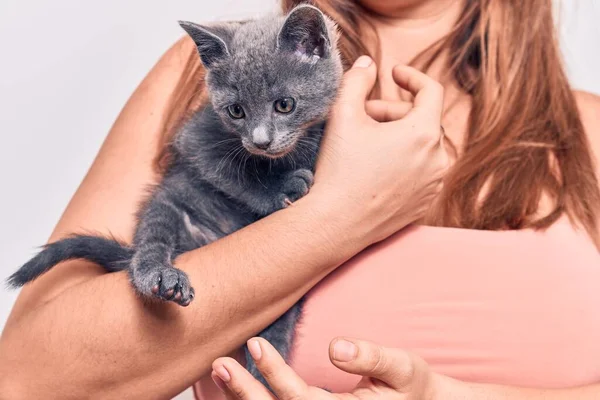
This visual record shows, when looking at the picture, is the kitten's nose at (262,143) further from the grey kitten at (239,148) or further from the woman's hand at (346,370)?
the woman's hand at (346,370)

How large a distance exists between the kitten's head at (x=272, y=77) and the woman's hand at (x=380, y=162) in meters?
0.06

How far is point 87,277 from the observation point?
4.99 feet

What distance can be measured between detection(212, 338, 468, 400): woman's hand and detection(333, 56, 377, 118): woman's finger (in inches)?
19.0

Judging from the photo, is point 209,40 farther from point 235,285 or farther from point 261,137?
point 235,285

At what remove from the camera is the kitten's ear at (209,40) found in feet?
4.66

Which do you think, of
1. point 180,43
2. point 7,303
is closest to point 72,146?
point 7,303

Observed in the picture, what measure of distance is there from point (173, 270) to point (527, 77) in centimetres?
92

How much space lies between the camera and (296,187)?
4.77ft

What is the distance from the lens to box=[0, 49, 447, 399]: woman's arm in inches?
53.4

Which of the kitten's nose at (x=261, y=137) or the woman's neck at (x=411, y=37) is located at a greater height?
the kitten's nose at (x=261, y=137)

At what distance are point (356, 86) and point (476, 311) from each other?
0.47 m

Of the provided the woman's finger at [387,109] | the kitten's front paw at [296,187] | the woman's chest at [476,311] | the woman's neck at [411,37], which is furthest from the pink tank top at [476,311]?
the woman's neck at [411,37]

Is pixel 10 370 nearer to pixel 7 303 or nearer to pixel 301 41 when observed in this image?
pixel 301 41

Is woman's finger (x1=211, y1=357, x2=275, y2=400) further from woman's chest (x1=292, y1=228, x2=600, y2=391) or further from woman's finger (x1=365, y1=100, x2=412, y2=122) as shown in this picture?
woman's finger (x1=365, y1=100, x2=412, y2=122)
